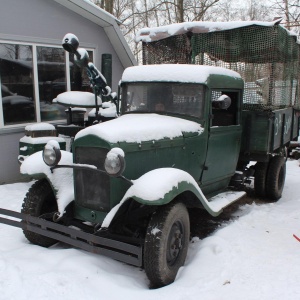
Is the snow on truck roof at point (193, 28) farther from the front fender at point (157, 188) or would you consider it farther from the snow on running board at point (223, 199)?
the front fender at point (157, 188)

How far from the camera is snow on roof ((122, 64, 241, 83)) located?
4.19 metres

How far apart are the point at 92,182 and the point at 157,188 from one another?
726mm

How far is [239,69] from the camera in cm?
559

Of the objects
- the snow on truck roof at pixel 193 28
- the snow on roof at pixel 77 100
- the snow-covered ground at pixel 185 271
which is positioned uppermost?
the snow on truck roof at pixel 193 28

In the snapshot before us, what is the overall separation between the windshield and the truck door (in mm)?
246

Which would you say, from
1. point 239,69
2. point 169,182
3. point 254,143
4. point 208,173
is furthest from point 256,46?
point 169,182

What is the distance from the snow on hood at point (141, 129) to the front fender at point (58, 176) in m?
0.59

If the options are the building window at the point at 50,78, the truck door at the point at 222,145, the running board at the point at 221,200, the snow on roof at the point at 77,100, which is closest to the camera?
the running board at the point at 221,200

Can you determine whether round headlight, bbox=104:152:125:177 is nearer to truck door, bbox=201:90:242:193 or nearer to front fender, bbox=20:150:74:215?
front fender, bbox=20:150:74:215

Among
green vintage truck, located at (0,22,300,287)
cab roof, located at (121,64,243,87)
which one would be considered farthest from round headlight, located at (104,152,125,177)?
cab roof, located at (121,64,243,87)

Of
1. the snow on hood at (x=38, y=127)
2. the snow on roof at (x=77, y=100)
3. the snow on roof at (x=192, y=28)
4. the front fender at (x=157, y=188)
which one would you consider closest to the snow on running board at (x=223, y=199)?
the front fender at (x=157, y=188)

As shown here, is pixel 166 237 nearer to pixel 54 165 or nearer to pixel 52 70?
pixel 54 165

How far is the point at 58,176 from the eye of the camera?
12.4ft

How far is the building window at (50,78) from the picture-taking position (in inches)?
284
